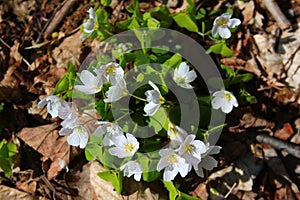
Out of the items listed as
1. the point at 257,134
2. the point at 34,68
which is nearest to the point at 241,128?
the point at 257,134

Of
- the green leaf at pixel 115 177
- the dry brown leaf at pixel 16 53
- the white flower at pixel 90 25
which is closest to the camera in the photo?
the green leaf at pixel 115 177

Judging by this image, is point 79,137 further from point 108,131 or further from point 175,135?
point 175,135

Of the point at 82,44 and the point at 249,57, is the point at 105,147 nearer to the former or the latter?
the point at 82,44

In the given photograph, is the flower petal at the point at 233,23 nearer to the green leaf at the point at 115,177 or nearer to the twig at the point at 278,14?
the twig at the point at 278,14

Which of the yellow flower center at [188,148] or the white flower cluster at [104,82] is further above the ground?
the white flower cluster at [104,82]

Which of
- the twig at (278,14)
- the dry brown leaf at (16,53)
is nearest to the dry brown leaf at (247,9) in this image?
A: the twig at (278,14)

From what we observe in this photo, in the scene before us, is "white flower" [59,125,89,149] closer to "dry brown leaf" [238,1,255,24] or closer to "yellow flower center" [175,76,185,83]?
"yellow flower center" [175,76,185,83]
